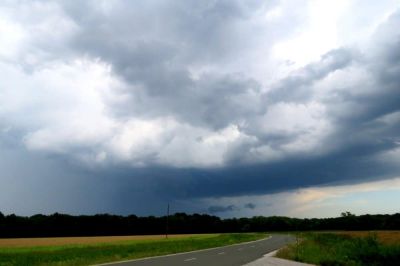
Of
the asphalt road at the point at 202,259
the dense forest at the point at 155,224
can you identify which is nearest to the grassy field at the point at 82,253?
the asphalt road at the point at 202,259

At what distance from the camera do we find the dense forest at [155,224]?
4053 inches

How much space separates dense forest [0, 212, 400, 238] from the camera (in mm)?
102938

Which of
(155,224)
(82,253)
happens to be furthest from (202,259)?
(155,224)

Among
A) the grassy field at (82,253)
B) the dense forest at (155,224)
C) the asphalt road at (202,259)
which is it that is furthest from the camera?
the dense forest at (155,224)

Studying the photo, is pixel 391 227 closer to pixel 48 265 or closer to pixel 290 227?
pixel 290 227

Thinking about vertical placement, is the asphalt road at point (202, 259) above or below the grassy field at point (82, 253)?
below

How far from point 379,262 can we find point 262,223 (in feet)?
443

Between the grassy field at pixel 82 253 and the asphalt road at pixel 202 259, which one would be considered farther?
the grassy field at pixel 82 253

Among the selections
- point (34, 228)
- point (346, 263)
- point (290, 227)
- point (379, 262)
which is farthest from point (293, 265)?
point (290, 227)

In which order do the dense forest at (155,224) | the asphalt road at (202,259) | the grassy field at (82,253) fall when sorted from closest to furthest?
the asphalt road at (202,259)
the grassy field at (82,253)
the dense forest at (155,224)

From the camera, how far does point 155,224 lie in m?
129

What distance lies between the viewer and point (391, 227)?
361 feet

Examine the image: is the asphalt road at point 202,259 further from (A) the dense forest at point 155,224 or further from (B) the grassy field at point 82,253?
(A) the dense forest at point 155,224

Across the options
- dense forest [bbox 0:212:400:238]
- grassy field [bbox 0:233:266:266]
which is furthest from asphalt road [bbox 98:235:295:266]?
dense forest [bbox 0:212:400:238]
